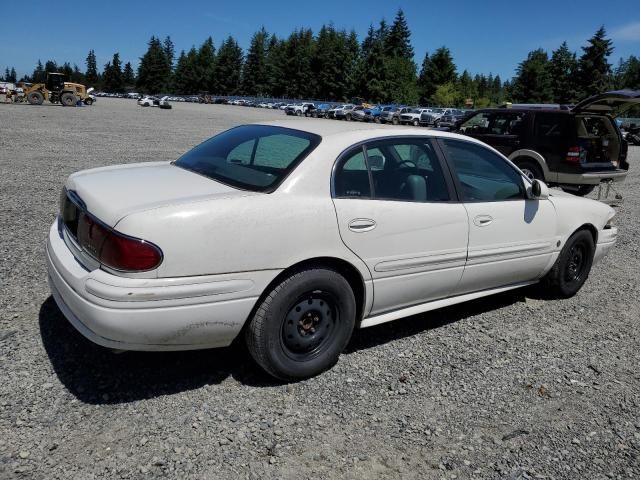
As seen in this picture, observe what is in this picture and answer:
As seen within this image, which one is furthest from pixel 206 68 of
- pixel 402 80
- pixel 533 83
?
pixel 533 83

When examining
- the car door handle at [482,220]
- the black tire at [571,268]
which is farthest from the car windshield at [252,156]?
the black tire at [571,268]

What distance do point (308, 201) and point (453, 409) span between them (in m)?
1.46

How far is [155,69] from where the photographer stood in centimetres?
12975

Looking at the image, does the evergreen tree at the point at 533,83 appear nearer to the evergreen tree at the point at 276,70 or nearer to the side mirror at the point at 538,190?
the evergreen tree at the point at 276,70

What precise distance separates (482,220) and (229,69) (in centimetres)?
12385

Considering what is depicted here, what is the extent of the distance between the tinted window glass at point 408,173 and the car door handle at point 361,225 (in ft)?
0.71

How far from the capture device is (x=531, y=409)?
3225 millimetres

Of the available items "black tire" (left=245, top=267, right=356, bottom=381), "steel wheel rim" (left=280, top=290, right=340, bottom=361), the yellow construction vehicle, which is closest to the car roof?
"black tire" (left=245, top=267, right=356, bottom=381)

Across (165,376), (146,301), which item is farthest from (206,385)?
(146,301)

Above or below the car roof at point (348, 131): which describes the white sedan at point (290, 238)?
below

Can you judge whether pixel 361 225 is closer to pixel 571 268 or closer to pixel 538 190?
pixel 538 190

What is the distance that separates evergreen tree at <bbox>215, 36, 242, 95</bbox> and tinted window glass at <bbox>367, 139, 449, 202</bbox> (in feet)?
402

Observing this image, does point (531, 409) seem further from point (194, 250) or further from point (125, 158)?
point (125, 158)

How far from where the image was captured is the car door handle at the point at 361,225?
10.8 ft
